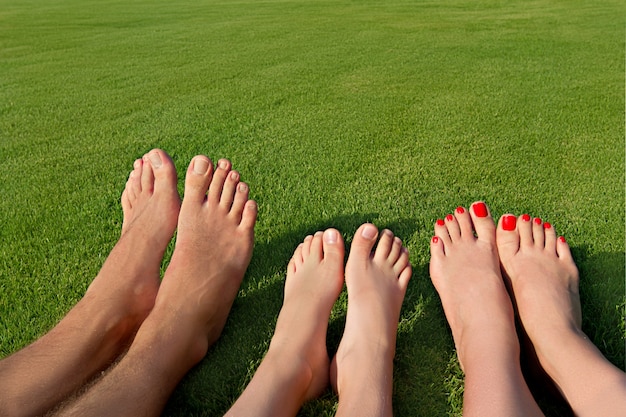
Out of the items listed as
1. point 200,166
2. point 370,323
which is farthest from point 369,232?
point 200,166

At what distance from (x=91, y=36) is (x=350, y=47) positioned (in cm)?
373

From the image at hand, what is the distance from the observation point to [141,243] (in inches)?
73.4

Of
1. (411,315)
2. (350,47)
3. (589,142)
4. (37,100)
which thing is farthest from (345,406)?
(350,47)

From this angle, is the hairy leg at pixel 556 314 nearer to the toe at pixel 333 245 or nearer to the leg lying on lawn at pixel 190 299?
the toe at pixel 333 245

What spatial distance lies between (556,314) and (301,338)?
0.74 meters

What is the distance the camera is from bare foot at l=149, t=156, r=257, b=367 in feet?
5.07

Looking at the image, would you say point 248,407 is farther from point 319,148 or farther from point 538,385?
point 319,148

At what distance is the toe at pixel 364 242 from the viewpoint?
5.96ft

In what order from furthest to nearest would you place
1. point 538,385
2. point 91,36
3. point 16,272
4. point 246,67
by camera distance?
point 91,36 < point 246,67 < point 16,272 < point 538,385

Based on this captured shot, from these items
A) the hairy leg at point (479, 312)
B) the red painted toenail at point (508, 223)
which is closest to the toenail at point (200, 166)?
the hairy leg at point (479, 312)

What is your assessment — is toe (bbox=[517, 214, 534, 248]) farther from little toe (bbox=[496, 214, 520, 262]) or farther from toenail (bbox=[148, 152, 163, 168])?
toenail (bbox=[148, 152, 163, 168])

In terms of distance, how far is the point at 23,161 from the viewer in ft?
9.09

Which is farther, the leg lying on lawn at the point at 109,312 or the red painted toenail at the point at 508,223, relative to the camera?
the red painted toenail at the point at 508,223

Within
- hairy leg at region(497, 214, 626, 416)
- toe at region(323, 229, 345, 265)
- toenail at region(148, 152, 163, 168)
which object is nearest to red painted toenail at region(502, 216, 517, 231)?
hairy leg at region(497, 214, 626, 416)
